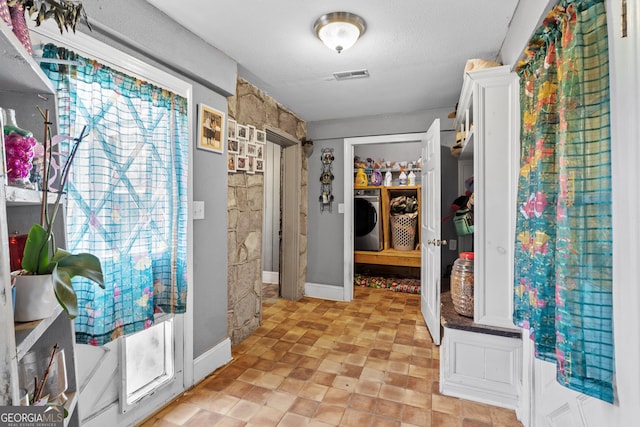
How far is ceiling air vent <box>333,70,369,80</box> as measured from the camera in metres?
2.46

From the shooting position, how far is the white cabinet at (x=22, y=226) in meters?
0.56

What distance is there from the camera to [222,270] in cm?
227

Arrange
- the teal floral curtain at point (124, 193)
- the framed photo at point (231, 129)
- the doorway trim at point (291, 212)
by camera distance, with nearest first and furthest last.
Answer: the teal floral curtain at point (124, 193), the framed photo at point (231, 129), the doorway trim at point (291, 212)

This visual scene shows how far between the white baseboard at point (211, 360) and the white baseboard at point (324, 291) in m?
1.72

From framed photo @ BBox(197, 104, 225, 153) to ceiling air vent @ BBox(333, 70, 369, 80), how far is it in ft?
3.33

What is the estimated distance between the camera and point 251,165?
9.00 ft

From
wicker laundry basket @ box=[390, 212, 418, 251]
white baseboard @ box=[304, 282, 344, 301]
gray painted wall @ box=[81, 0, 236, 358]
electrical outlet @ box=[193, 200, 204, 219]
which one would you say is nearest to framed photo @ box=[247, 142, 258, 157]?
gray painted wall @ box=[81, 0, 236, 358]

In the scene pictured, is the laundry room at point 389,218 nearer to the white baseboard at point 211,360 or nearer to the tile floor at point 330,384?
the tile floor at point 330,384

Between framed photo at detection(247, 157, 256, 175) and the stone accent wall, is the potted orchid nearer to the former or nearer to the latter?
the stone accent wall

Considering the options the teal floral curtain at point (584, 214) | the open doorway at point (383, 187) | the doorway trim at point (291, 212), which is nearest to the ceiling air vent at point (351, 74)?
the open doorway at point (383, 187)

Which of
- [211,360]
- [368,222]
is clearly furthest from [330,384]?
[368,222]

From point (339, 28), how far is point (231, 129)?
3.75ft

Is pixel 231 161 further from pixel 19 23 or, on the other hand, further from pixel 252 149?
pixel 19 23

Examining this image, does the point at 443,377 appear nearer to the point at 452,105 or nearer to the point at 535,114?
the point at 535,114
